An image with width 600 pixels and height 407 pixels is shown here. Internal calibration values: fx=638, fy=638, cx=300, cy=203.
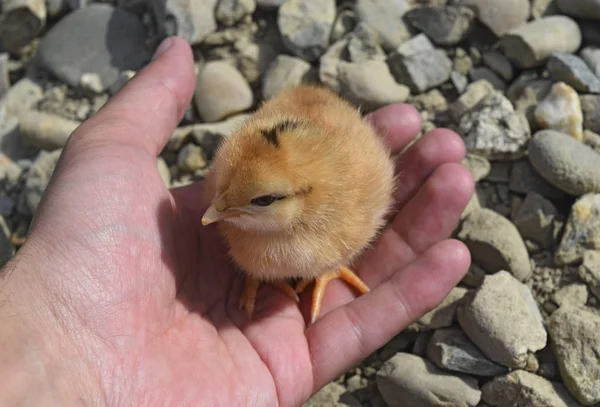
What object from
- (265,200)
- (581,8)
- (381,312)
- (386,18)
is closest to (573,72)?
(581,8)

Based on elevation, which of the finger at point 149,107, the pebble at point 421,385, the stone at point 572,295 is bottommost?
the pebble at point 421,385

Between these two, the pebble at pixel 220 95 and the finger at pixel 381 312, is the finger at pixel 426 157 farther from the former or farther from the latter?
A: the pebble at pixel 220 95

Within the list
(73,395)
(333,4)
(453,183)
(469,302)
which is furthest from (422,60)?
(73,395)

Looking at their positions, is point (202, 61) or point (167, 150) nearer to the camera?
point (167, 150)

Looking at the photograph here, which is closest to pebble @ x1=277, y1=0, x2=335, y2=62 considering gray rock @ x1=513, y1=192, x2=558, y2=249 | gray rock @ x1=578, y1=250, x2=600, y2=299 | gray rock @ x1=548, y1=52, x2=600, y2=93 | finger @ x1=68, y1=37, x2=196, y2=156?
finger @ x1=68, y1=37, x2=196, y2=156

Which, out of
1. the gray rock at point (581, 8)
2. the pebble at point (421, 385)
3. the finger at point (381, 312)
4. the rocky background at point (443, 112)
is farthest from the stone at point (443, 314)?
the gray rock at point (581, 8)

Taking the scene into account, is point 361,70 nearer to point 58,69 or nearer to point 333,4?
point 333,4

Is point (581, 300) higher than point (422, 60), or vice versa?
point (422, 60)
